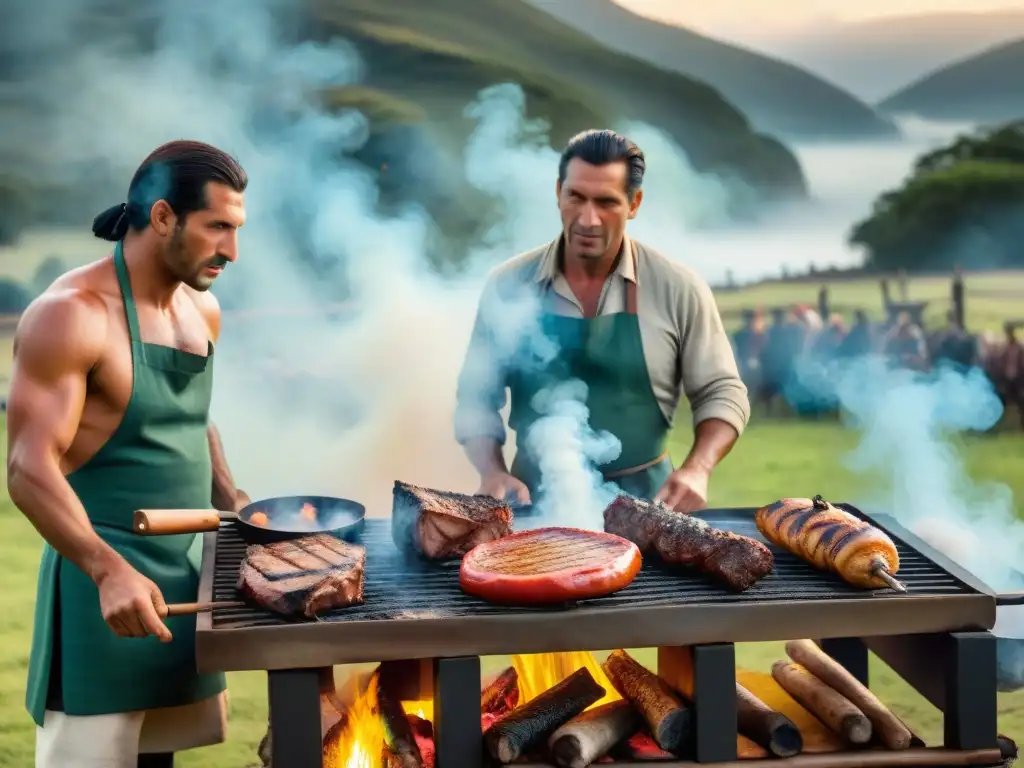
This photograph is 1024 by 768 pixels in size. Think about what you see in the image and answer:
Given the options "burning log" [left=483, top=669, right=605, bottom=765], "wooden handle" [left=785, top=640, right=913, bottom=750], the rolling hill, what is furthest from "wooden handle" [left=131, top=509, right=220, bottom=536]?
the rolling hill

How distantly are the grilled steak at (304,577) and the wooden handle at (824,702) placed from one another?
66.2 inches

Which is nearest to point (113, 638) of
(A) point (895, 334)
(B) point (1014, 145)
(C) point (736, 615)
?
(C) point (736, 615)

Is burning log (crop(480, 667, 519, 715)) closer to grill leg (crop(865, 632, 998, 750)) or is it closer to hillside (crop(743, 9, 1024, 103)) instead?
grill leg (crop(865, 632, 998, 750))

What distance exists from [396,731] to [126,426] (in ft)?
4.55

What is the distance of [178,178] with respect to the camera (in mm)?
3418

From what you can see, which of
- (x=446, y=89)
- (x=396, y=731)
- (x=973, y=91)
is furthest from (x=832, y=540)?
(x=973, y=91)

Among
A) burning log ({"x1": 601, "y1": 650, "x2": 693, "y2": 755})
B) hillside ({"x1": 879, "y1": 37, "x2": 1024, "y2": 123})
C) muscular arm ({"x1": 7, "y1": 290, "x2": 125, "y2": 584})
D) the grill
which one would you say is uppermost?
hillside ({"x1": 879, "y1": 37, "x2": 1024, "y2": 123})

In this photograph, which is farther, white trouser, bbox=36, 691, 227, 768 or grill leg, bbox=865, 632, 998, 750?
white trouser, bbox=36, 691, 227, 768

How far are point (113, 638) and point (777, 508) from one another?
2.29 metres

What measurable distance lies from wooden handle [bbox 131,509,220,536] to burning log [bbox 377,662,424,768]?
37.2 inches

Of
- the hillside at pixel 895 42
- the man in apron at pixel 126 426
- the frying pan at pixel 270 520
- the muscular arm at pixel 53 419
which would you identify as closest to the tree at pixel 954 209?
the hillside at pixel 895 42

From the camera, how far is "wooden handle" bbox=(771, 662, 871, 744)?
351 centimetres

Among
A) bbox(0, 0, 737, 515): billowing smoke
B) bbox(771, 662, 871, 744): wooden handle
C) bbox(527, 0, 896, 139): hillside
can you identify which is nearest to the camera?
bbox(771, 662, 871, 744): wooden handle

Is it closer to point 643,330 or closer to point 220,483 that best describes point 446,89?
point 643,330
